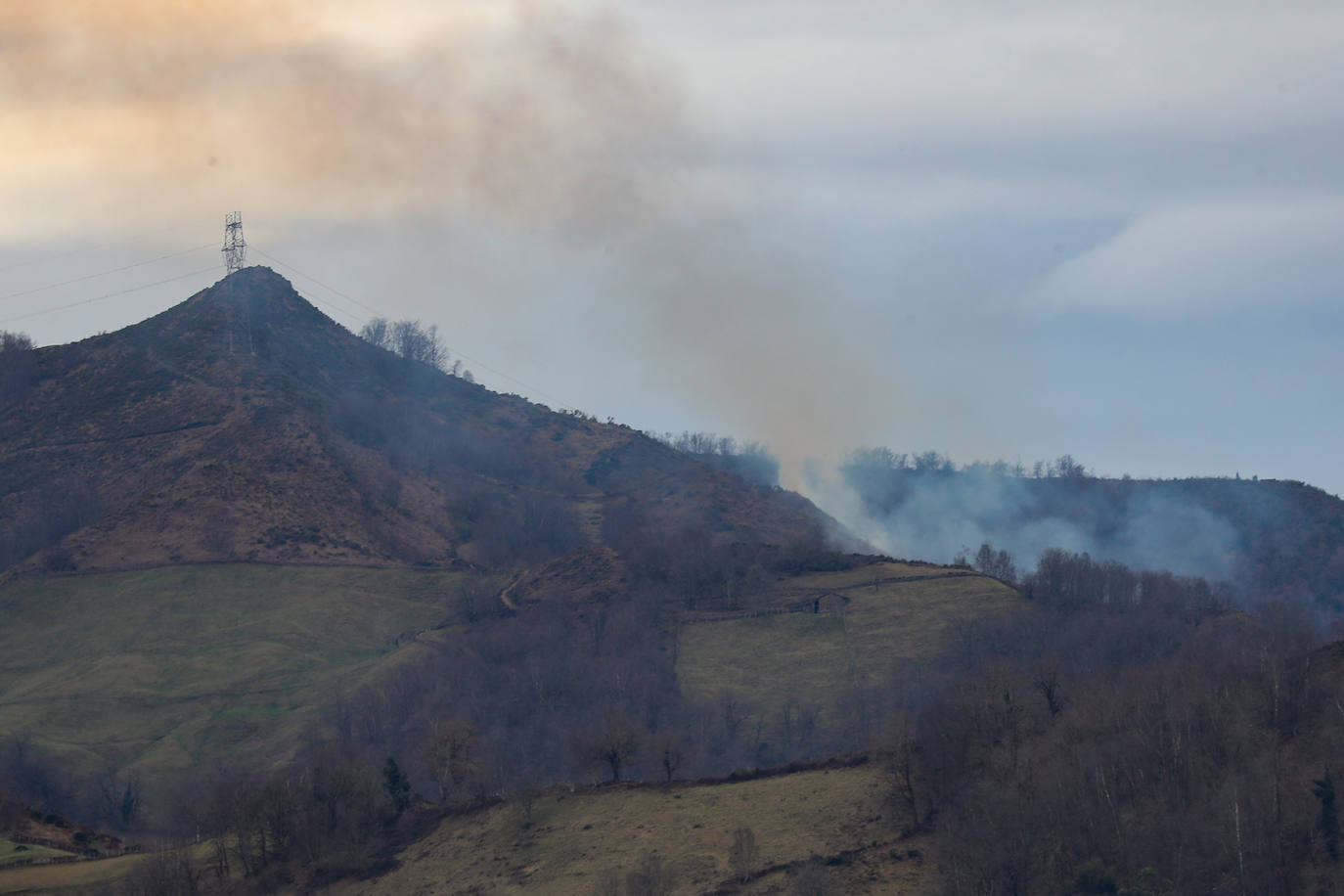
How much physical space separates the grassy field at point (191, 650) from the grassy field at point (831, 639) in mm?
39574

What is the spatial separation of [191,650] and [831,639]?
72.4 meters

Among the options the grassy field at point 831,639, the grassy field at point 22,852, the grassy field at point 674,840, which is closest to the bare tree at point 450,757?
the grassy field at point 674,840

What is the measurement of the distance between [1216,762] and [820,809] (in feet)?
77.0

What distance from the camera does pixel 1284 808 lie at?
2606 inches

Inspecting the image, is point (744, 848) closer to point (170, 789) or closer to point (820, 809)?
point (820, 809)

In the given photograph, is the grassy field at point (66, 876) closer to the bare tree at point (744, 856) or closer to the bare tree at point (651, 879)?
the bare tree at point (651, 879)

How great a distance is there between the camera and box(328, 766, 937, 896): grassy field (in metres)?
77.3

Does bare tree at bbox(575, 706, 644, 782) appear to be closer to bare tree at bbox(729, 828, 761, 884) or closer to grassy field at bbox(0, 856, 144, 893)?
bare tree at bbox(729, 828, 761, 884)

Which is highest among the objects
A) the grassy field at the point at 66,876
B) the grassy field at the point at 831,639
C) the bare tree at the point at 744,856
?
the grassy field at the point at 831,639

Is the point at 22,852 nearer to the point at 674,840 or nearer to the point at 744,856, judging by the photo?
the point at 674,840

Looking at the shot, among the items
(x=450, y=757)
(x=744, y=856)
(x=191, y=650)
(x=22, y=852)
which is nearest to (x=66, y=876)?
(x=22, y=852)

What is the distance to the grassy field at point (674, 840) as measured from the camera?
7731 cm

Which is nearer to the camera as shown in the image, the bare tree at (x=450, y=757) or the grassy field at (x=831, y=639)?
the bare tree at (x=450, y=757)

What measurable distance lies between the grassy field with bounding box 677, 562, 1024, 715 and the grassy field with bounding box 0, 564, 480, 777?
3957cm
